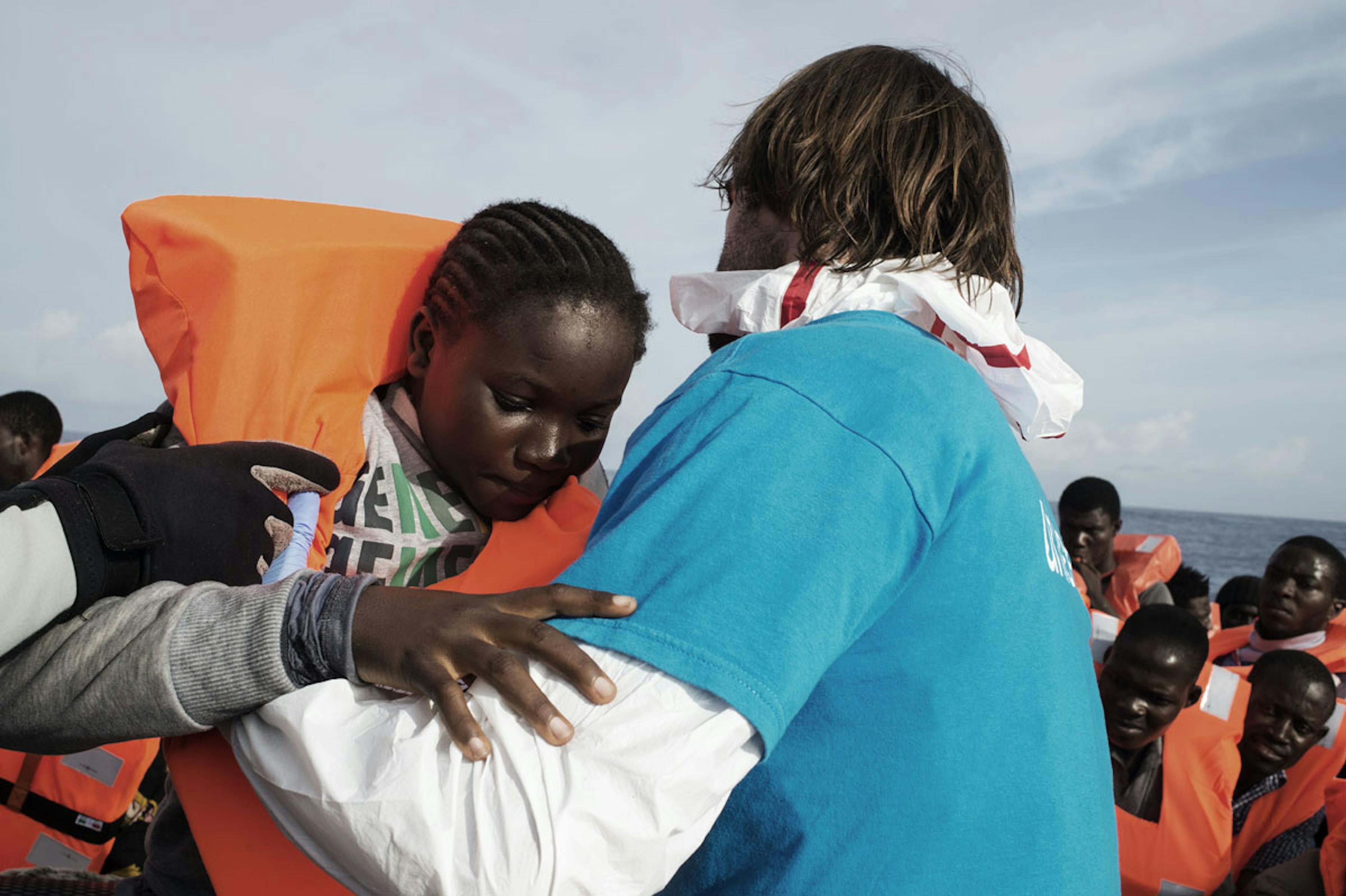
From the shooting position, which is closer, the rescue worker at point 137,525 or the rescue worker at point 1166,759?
the rescue worker at point 137,525

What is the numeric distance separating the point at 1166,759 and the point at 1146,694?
0.29m

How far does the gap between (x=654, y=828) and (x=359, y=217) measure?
156cm

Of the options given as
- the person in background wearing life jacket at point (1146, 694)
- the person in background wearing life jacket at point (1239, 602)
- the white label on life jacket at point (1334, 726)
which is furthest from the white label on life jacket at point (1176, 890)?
the person in background wearing life jacket at point (1239, 602)

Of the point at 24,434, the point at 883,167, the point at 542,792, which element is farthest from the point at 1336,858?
the point at 24,434

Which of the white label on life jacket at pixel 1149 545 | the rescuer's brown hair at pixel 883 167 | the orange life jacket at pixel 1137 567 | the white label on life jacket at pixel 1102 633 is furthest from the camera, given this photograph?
the white label on life jacket at pixel 1149 545

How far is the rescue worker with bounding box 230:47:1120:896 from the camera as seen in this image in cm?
86

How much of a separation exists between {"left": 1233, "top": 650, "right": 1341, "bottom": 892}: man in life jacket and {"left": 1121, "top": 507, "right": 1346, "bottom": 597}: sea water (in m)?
1.52

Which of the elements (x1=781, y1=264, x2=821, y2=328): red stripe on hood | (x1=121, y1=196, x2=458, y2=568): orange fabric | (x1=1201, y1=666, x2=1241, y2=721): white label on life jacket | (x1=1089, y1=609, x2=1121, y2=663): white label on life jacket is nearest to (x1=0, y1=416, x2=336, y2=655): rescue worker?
(x1=121, y1=196, x2=458, y2=568): orange fabric

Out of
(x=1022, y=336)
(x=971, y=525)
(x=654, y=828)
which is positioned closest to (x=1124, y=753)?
(x=1022, y=336)

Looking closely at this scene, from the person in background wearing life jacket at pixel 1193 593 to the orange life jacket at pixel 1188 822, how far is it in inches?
147

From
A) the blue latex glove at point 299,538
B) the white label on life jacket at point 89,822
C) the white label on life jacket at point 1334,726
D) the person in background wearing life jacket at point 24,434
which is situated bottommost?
the white label on life jacket at point 89,822

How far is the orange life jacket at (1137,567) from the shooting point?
25.4 feet

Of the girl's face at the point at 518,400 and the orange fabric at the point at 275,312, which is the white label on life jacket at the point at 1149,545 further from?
the orange fabric at the point at 275,312

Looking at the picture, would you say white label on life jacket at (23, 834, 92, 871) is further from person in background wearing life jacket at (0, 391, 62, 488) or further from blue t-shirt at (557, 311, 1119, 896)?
person in background wearing life jacket at (0, 391, 62, 488)
